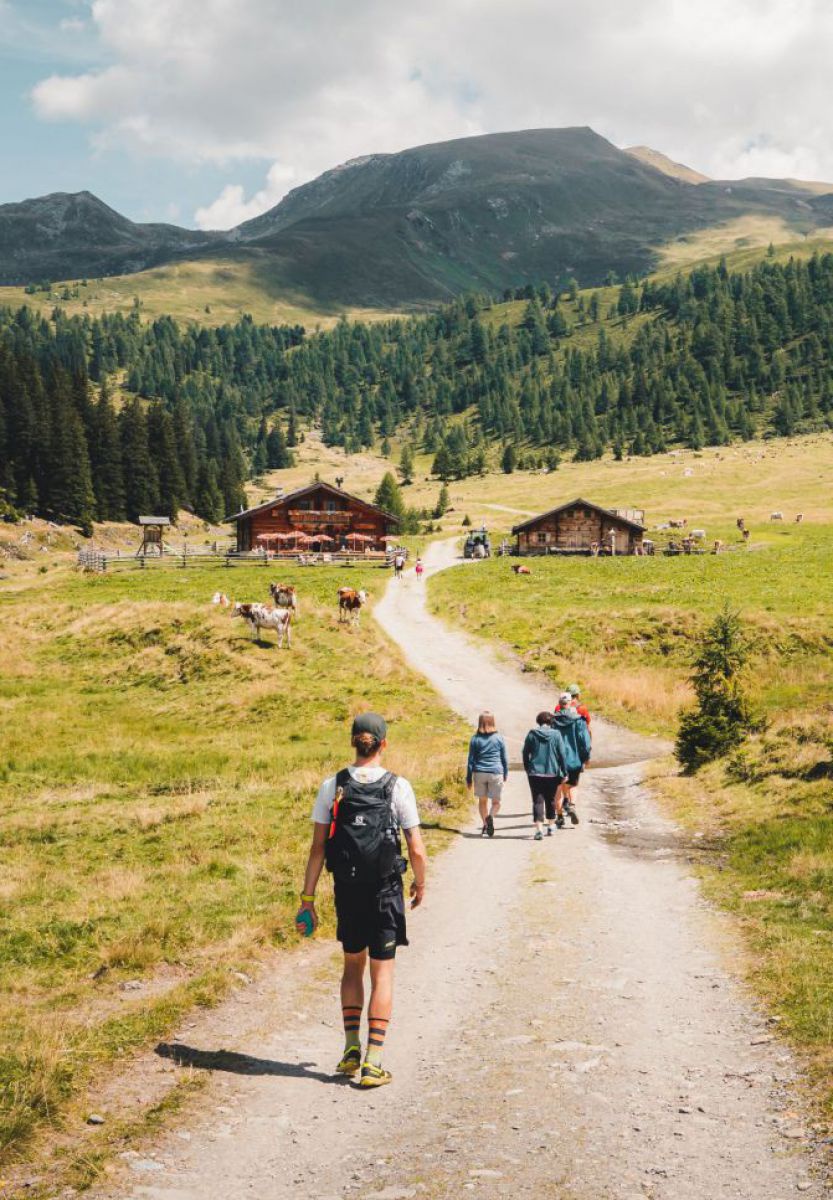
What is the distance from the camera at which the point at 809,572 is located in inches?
2260

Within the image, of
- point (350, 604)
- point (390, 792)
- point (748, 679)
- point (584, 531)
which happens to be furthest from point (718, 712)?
point (584, 531)

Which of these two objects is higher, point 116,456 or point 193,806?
point 116,456

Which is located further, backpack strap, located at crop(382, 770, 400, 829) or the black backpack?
backpack strap, located at crop(382, 770, 400, 829)

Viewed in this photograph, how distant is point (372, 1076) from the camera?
23.5 ft

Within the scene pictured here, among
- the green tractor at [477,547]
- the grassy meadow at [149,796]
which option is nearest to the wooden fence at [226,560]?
the green tractor at [477,547]

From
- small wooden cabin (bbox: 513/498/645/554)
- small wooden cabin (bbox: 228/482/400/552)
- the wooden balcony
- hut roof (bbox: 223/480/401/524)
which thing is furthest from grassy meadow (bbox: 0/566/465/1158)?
small wooden cabin (bbox: 513/498/645/554)

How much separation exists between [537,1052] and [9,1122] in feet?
14.2

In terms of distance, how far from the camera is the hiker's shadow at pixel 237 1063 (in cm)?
744

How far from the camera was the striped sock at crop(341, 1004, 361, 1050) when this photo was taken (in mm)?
7496

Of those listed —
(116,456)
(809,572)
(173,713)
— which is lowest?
(173,713)

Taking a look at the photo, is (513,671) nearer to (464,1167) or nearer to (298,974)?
(298,974)

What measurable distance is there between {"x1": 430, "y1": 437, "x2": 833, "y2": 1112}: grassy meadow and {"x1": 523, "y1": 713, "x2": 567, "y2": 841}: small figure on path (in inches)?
125

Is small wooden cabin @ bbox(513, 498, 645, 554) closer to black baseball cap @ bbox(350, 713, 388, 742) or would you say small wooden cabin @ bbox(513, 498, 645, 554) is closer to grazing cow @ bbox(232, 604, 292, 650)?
grazing cow @ bbox(232, 604, 292, 650)

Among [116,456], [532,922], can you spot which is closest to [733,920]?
[532,922]
